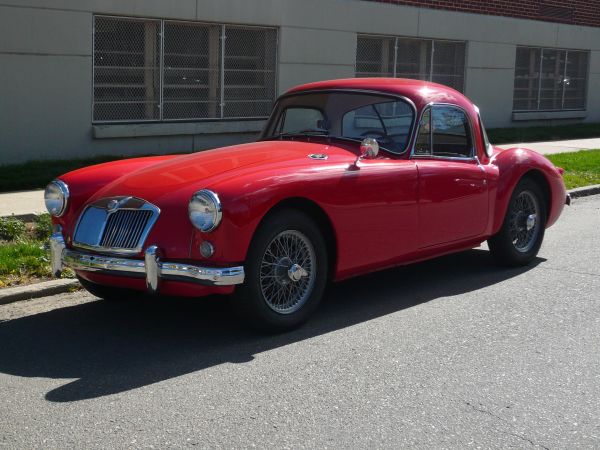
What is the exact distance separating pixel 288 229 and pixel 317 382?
1169 millimetres

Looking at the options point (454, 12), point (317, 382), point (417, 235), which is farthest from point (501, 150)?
point (454, 12)

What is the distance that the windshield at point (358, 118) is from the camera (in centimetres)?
688

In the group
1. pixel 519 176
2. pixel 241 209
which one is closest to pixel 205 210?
pixel 241 209

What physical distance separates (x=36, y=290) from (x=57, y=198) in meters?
0.89

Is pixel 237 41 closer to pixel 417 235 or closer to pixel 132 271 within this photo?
pixel 417 235

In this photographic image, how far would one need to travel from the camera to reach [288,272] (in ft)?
19.0

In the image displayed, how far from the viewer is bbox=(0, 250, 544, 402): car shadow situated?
201 inches

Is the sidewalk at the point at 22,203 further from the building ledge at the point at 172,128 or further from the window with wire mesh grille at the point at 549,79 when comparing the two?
the window with wire mesh grille at the point at 549,79

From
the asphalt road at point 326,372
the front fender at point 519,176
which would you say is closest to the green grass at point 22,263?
the asphalt road at point 326,372

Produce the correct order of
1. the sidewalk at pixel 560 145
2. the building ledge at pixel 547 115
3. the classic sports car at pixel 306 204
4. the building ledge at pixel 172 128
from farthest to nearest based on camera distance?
the building ledge at pixel 547 115
the sidewalk at pixel 560 145
the building ledge at pixel 172 128
the classic sports car at pixel 306 204

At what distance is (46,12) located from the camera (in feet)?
38.9

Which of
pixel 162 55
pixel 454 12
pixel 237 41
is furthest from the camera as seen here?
pixel 454 12

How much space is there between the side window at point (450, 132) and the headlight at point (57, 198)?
2755mm

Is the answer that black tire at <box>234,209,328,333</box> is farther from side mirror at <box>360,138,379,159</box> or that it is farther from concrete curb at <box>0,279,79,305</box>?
concrete curb at <box>0,279,79,305</box>
